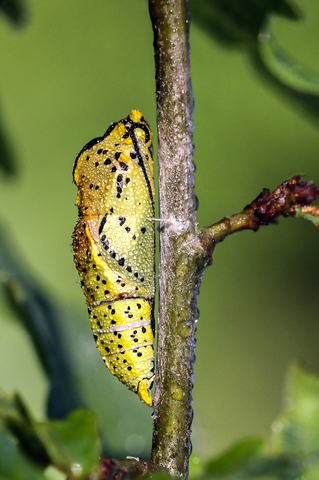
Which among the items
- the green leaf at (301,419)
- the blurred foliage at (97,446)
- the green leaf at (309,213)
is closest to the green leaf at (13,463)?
the blurred foliage at (97,446)

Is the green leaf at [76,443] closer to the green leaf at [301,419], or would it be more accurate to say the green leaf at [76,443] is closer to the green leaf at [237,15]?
the green leaf at [301,419]

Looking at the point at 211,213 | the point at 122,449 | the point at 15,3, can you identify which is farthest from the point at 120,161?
the point at 211,213

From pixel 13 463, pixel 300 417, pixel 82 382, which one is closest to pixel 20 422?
pixel 13 463

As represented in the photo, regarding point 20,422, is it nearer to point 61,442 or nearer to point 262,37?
point 61,442

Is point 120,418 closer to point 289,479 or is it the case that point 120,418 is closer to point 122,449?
point 122,449

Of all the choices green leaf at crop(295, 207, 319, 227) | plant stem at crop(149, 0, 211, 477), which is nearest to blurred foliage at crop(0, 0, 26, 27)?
plant stem at crop(149, 0, 211, 477)

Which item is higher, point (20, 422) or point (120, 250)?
point (120, 250)
